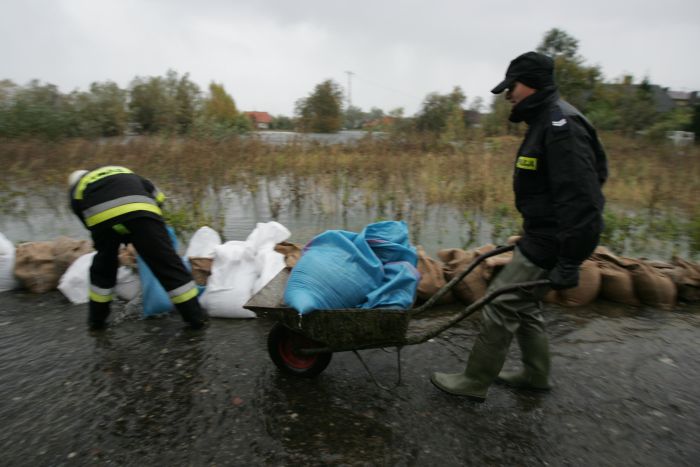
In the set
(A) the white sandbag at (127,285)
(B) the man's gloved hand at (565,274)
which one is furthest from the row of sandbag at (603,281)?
(A) the white sandbag at (127,285)

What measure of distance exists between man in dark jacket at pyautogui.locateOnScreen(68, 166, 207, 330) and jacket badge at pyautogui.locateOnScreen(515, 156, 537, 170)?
2.53 metres

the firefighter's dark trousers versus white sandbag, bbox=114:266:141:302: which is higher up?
the firefighter's dark trousers

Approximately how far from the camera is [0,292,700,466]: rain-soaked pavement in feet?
7.69

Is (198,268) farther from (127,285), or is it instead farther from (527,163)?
(527,163)

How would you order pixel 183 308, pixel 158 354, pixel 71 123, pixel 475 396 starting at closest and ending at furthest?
1. pixel 475 396
2. pixel 158 354
3. pixel 183 308
4. pixel 71 123

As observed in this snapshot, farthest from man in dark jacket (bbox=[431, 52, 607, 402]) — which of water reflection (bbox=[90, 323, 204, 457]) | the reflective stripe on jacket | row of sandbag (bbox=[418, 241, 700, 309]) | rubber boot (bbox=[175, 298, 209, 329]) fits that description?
the reflective stripe on jacket

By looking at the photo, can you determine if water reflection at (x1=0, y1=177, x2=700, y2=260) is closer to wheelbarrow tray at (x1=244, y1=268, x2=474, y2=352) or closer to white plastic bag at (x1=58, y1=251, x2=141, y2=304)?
white plastic bag at (x1=58, y1=251, x2=141, y2=304)

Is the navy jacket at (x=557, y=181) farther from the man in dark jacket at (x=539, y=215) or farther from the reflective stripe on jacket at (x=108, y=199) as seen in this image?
the reflective stripe on jacket at (x=108, y=199)

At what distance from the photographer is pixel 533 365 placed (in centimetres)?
284

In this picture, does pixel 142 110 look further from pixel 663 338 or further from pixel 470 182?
pixel 663 338

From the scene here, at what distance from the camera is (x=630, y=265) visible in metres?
4.30

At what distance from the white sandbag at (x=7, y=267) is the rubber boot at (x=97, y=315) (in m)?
1.39

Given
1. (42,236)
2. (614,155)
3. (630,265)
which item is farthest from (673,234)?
(42,236)

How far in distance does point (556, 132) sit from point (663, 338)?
2513 mm
